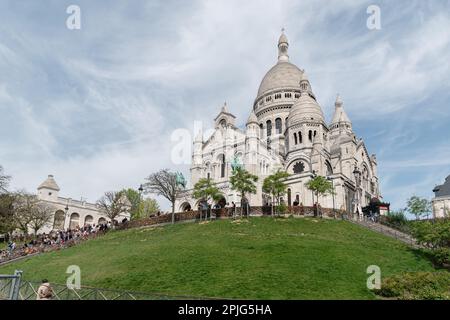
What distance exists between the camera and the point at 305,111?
60.1m

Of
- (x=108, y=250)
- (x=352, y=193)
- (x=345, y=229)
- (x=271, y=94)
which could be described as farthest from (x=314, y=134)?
(x=108, y=250)

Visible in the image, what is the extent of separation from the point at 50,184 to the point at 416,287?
61882 mm

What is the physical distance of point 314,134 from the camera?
5872cm

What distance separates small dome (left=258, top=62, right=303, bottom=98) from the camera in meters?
73.9

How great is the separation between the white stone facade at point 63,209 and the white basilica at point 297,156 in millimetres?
24872

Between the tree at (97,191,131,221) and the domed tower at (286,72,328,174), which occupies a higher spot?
the domed tower at (286,72,328,174)

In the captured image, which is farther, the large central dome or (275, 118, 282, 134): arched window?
the large central dome

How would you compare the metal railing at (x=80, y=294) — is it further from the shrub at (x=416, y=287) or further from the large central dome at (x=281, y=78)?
the large central dome at (x=281, y=78)

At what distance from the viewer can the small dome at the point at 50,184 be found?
206 feet

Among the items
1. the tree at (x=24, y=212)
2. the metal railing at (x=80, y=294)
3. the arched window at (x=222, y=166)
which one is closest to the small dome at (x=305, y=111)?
the arched window at (x=222, y=166)

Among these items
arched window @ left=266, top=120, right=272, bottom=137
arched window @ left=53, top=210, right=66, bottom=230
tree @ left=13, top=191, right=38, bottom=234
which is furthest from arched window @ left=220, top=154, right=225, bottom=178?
arched window @ left=53, top=210, right=66, bottom=230

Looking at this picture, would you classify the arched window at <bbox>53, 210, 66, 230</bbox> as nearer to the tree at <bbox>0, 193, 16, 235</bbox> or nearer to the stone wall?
the tree at <bbox>0, 193, 16, 235</bbox>

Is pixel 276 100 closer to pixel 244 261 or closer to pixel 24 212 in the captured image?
pixel 24 212
